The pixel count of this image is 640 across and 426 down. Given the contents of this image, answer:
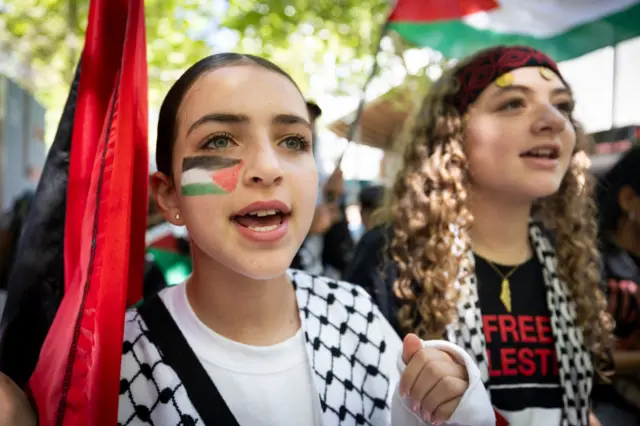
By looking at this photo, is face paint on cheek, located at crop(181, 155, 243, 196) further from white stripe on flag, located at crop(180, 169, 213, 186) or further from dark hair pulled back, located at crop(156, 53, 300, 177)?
dark hair pulled back, located at crop(156, 53, 300, 177)

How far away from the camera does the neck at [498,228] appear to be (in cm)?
180

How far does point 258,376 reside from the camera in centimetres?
125

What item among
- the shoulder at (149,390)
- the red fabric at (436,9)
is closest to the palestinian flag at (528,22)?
the red fabric at (436,9)

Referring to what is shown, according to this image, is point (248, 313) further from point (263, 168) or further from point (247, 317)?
point (263, 168)

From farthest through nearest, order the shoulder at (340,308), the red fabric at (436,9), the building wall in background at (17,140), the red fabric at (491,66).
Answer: the building wall in background at (17,140) < the red fabric at (436,9) < the red fabric at (491,66) < the shoulder at (340,308)

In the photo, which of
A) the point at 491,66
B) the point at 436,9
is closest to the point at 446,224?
the point at 491,66

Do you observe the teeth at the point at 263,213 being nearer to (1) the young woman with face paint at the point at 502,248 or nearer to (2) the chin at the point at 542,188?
(1) the young woman with face paint at the point at 502,248

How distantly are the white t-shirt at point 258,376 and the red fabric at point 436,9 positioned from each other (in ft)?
6.66

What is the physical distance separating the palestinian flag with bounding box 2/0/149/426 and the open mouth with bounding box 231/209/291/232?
26 centimetres

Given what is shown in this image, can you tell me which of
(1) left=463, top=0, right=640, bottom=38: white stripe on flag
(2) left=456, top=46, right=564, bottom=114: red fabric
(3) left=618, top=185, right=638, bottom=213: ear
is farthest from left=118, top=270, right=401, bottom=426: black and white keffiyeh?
(1) left=463, top=0, right=640, bottom=38: white stripe on flag

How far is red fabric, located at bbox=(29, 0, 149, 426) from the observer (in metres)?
1.06

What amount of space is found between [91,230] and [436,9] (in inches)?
93.0

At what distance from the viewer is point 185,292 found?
1389 mm

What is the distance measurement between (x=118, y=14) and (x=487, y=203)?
132 cm
